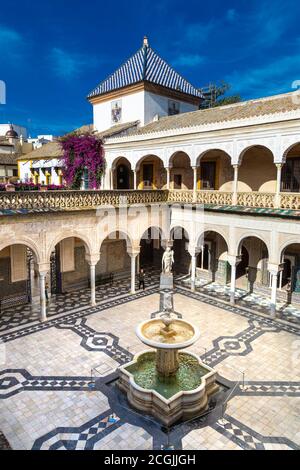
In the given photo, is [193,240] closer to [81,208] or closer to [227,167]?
[227,167]

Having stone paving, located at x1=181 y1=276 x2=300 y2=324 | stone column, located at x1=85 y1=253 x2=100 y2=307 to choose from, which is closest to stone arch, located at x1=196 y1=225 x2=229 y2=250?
stone paving, located at x1=181 y1=276 x2=300 y2=324

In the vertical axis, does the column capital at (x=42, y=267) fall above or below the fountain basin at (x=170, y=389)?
above

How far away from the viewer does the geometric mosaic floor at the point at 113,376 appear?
6590 mm

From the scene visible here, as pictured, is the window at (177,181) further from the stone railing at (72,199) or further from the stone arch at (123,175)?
the stone arch at (123,175)

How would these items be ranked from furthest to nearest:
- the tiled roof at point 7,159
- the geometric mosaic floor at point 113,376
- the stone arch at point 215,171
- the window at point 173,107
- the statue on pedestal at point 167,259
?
the tiled roof at point 7,159, the window at point 173,107, the stone arch at point 215,171, the statue on pedestal at point 167,259, the geometric mosaic floor at point 113,376

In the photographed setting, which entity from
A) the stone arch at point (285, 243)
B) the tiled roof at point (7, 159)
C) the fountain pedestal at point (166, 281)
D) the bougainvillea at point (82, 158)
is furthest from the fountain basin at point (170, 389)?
the tiled roof at point (7, 159)

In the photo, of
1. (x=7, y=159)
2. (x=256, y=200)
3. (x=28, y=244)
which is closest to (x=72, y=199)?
(x=28, y=244)

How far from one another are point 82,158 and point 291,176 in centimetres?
1157

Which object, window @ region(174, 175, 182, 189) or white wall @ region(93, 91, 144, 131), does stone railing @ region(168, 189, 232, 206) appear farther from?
white wall @ region(93, 91, 144, 131)

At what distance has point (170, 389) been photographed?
25.1ft

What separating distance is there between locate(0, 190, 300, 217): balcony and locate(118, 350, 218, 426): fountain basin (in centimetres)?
633

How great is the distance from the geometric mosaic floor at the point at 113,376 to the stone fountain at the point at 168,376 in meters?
0.28

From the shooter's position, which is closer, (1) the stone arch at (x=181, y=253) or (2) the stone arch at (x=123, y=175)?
(1) the stone arch at (x=181, y=253)

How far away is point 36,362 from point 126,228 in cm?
688
